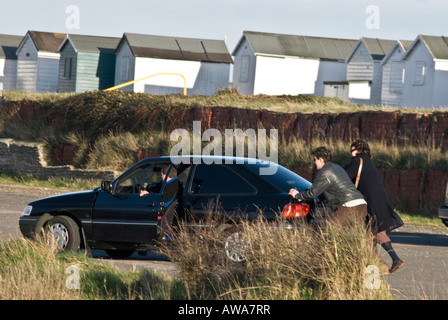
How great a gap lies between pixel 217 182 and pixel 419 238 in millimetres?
6442

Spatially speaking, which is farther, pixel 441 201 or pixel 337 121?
pixel 337 121

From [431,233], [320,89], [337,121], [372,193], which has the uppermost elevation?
[320,89]

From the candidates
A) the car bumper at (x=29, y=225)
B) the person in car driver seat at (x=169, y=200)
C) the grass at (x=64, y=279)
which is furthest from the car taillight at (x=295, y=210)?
the car bumper at (x=29, y=225)

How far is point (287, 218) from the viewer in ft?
30.6

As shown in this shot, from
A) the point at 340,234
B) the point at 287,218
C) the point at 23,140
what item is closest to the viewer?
the point at 340,234

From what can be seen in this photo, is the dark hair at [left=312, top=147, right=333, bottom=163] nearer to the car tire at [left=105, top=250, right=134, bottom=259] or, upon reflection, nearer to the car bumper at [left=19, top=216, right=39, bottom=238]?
the car tire at [left=105, top=250, right=134, bottom=259]

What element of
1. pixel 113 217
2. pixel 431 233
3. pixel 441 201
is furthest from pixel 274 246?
pixel 441 201

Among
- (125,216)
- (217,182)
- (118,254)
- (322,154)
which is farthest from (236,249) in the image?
(118,254)

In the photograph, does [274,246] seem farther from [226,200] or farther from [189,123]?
[189,123]

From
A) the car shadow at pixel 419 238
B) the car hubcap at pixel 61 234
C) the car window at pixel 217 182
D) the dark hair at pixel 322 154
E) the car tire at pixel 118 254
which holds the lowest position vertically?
the car tire at pixel 118 254

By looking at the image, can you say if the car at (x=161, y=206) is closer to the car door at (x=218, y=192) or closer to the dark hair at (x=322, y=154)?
the car door at (x=218, y=192)

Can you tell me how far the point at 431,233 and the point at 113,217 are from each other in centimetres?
824

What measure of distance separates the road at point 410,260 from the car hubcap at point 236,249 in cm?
70

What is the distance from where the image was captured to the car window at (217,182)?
984 centimetres
